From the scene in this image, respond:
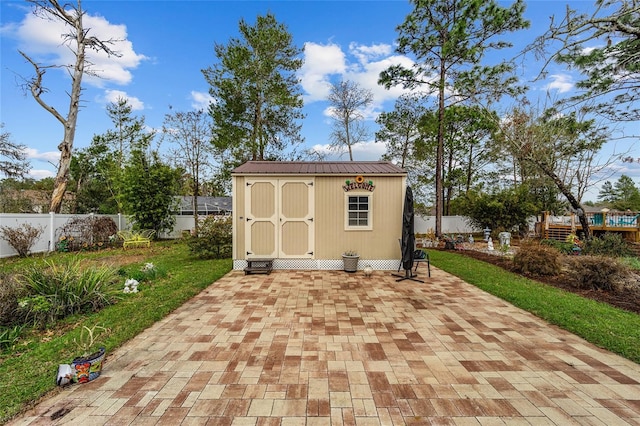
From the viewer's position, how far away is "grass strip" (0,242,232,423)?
7.10 ft

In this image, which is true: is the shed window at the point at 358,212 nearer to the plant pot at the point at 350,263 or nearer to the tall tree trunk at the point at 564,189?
the plant pot at the point at 350,263

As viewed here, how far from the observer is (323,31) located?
1095 cm

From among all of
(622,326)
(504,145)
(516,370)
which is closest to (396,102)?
(504,145)

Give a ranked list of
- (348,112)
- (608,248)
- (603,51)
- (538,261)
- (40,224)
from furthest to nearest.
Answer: (348,112) < (40,224) < (608,248) < (538,261) < (603,51)

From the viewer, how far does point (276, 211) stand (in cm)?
670

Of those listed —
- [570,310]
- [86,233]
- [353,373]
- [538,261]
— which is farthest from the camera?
[86,233]

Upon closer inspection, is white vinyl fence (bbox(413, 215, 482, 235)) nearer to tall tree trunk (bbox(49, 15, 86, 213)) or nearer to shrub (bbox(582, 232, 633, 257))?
shrub (bbox(582, 232, 633, 257))

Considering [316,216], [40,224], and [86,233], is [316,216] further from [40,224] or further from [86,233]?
[86,233]

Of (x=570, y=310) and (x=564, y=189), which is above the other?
(x=564, y=189)

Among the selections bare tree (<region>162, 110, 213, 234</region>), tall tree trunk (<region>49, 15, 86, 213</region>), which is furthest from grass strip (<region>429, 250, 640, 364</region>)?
tall tree trunk (<region>49, 15, 86, 213</region>)

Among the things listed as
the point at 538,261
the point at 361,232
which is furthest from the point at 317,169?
the point at 538,261

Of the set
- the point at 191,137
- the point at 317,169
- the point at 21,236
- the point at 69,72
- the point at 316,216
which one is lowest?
the point at 21,236

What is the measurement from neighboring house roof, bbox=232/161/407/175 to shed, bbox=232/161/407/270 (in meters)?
0.03

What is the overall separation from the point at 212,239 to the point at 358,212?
15.7ft
